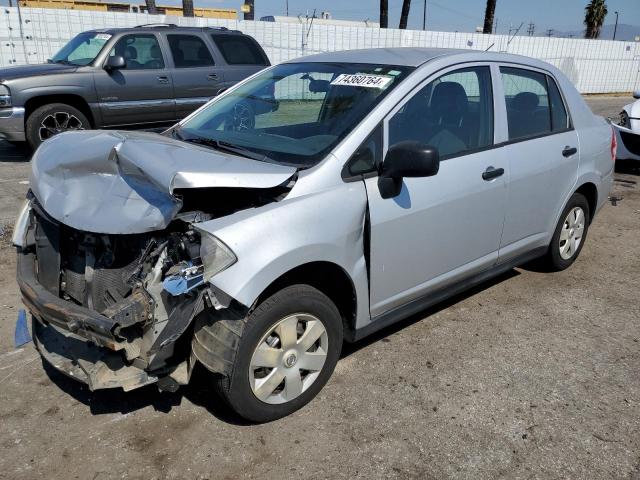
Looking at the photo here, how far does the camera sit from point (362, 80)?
3469mm

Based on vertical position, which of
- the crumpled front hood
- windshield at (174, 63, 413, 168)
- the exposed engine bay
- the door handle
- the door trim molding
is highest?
windshield at (174, 63, 413, 168)

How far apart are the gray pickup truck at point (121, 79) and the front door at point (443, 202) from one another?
656cm

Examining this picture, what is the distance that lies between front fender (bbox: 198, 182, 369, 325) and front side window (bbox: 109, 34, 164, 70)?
732cm

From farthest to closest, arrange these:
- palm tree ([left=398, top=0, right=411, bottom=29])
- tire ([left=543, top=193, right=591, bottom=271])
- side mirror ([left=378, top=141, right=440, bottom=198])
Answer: palm tree ([left=398, top=0, right=411, bottom=29]) → tire ([left=543, top=193, right=591, bottom=271]) → side mirror ([left=378, top=141, right=440, bottom=198])

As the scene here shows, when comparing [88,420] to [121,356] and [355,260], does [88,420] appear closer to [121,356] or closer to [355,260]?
[121,356]

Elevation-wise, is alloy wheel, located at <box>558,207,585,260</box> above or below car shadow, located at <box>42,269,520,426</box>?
above

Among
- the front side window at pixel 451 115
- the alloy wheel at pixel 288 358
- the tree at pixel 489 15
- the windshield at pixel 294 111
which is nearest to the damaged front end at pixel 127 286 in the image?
the alloy wheel at pixel 288 358

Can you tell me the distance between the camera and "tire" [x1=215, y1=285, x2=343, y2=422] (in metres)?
2.71

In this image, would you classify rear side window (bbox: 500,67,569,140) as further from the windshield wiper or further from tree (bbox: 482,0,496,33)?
tree (bbox: 482,0,496,33)

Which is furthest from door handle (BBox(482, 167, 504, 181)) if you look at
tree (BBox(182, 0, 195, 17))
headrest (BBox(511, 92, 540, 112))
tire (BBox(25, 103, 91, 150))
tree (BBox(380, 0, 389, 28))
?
tree (BBox(380, 0, 389, 28))

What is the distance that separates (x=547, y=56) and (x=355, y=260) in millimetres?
22859

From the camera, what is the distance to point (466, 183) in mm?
3598

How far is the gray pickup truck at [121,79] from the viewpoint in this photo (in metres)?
8.46

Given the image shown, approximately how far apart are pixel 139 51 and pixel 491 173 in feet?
23.8
